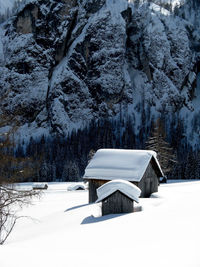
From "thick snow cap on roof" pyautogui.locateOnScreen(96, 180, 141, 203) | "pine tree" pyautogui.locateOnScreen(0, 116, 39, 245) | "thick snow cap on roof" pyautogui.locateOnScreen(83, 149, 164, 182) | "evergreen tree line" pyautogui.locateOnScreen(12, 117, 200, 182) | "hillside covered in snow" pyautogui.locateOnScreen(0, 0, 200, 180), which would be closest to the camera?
"pine tree" pyautogui.locateOnScreen(0, 116, 39, 245)

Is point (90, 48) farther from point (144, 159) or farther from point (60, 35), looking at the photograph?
point (144, 159)

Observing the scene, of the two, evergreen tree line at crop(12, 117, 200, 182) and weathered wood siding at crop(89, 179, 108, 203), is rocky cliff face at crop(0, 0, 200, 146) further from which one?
weathered wood siding at crop(89, 179, 108, 203)

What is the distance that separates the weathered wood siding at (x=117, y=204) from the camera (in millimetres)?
16875

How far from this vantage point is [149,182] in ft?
88.3

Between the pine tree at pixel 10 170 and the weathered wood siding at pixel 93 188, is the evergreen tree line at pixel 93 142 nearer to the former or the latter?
the weathered wood siding at pixel 93 188

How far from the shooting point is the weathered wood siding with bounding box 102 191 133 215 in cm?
1688

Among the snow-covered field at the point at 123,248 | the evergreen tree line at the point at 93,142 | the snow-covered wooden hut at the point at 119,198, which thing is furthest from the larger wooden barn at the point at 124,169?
the evergreen tree line at the point at 93,142

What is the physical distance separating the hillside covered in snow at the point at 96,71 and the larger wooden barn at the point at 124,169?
106687 mm

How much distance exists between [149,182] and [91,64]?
123580mm

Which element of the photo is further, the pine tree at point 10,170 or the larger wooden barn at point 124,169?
the larger wooden barn at point 124,169

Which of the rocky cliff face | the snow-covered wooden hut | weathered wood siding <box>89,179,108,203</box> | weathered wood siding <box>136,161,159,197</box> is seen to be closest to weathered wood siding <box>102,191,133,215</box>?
the snow-covered wooden hut

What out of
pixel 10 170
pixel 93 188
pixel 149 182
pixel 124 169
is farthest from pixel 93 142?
pixel 10 170

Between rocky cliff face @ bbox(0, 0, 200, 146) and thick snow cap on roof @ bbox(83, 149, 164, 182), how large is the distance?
112313 millimetres

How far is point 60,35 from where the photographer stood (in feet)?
483
